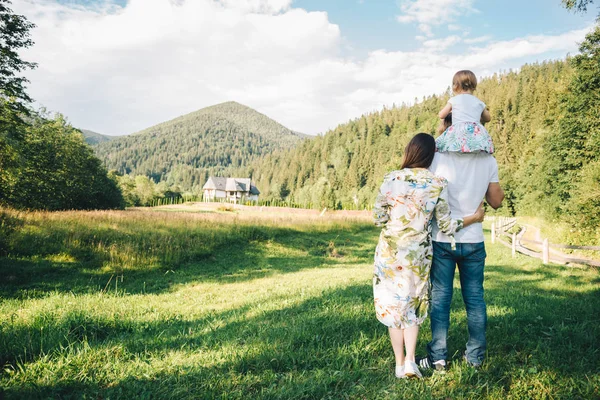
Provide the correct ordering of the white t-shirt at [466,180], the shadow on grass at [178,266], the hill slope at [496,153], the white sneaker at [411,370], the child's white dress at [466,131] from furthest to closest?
the hill slope at [496,153]
the shadow on grass at [178,266]
the white t-shirt at [466,180]
the child's white dress at [466,131]
the white sneaker at [411,370]

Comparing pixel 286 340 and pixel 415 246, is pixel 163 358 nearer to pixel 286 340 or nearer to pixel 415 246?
pixel 286 340

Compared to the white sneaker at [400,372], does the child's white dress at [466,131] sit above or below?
above

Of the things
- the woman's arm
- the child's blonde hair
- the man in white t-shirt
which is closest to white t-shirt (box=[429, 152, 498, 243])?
the man in white t-shirt

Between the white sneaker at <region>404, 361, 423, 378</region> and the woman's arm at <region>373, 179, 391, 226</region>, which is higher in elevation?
the woman's arm at <region>373, 179, 391, 226</region>

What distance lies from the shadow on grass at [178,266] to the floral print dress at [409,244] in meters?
7.12

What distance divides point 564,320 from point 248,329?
4.26 metres

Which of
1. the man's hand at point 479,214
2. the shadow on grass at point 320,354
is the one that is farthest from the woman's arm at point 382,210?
the shadow on grass at point 320,354

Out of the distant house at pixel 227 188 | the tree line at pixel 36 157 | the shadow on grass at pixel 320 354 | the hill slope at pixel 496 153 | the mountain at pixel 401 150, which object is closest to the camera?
the shadow on grass at pixel 320 354

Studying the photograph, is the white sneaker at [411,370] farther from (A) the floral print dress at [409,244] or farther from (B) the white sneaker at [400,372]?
(A) the floral print dress at [409,244]

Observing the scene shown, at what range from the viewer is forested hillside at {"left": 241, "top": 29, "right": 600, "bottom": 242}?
63.2 feet

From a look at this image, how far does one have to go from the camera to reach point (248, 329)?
3.93 m

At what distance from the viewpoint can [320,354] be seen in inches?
123

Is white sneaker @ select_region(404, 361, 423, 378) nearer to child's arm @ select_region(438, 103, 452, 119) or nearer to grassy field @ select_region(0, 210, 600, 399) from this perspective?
Answer: grassy field @ select_region(0, 210, 600, 399)

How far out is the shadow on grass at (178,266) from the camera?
7943 millimetres
